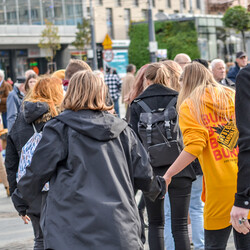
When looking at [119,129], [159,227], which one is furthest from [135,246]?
[159,227]

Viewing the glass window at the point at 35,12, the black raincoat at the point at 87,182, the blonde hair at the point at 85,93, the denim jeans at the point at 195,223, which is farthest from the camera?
the glass window at the point at 35,12

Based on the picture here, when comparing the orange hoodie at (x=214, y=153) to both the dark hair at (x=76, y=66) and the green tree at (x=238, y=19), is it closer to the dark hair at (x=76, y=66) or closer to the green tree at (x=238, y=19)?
the dark hair at (x=76, y=66)

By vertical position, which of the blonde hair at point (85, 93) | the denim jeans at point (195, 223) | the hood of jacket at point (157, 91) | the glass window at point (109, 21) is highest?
the glass window at point (109, 21)

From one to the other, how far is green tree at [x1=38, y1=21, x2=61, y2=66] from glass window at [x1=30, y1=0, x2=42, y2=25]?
165 cm

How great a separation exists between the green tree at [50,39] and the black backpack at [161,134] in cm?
4109

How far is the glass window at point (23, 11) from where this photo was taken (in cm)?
4691

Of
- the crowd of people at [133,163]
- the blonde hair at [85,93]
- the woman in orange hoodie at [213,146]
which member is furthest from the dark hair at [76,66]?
the blonde hair at [85,93]

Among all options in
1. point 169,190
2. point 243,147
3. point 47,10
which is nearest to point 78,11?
point 47,10

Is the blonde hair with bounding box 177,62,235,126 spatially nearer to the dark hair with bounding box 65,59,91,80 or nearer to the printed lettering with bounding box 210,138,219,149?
the printed lettering with bounding box 210,138,219,149

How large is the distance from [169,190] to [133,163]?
1.59m

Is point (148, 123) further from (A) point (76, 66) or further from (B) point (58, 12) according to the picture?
(B) point (58, 12)

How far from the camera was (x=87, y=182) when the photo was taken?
3.48 m

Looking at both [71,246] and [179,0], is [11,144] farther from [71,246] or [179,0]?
[179,0]

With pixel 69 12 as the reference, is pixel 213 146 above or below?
below
